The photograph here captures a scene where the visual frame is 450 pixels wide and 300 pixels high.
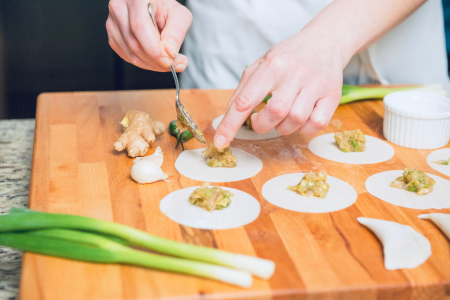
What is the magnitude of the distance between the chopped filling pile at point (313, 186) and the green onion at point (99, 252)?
46cm

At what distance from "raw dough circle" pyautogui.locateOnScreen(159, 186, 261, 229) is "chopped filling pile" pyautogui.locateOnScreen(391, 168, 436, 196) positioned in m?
0.50

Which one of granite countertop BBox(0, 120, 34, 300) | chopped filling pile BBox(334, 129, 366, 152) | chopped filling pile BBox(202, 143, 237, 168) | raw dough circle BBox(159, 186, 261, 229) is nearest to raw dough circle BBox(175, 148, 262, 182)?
chopped filling pile BBox(202, 143, 237, 168)

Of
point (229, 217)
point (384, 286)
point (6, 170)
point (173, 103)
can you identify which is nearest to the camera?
point (384, 286)

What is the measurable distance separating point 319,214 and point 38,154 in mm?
997

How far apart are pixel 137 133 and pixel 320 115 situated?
67 cm

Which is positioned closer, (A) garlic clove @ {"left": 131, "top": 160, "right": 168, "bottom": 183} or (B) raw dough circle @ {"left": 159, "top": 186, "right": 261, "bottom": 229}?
(B) raw dough circle @ {"left": 159, "top": 186, "right": 261, "bottom": 229}

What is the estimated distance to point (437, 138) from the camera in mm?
1741

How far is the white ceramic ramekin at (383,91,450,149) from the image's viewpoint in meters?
1.72

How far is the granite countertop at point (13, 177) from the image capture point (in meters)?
1.19

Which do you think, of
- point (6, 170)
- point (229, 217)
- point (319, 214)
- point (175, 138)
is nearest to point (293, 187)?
point (319, 214)

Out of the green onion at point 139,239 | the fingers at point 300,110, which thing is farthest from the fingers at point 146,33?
the green onion at point 139,239

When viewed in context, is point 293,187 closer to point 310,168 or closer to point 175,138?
point 310,168

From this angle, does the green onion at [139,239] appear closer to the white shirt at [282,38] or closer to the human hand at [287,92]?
the human hand at [287,92]

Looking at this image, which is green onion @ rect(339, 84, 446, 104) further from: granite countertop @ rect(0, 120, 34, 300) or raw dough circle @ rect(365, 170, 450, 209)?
granite countertop @ rect(0, 120, 34, 300)
